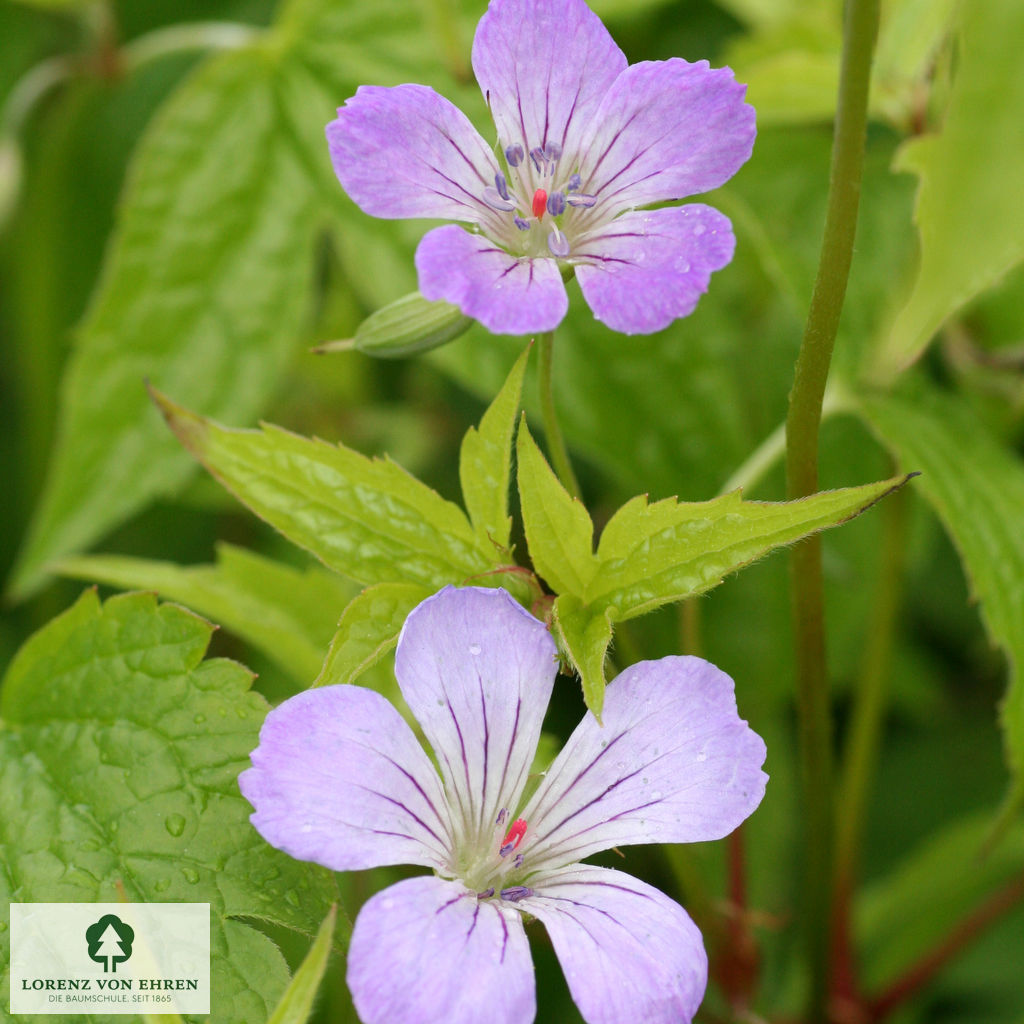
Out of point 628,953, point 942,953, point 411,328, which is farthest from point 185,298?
point 942,953

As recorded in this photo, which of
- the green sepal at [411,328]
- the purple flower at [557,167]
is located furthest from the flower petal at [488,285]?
the green sepal at [411,328]

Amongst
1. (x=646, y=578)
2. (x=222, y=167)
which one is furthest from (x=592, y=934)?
(x=222, y=167)

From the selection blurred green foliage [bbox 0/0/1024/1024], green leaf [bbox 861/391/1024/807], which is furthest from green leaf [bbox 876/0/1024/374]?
green leaf [bbox 861/391/1024/807]

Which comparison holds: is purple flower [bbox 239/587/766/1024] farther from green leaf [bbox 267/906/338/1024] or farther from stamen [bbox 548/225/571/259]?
stamen [bbox 548/225/571/259]

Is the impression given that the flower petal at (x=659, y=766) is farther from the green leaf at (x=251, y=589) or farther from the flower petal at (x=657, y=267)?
the green leaf at (x=251, y=589)

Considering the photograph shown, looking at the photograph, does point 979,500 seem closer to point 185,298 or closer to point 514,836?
point 514,836
